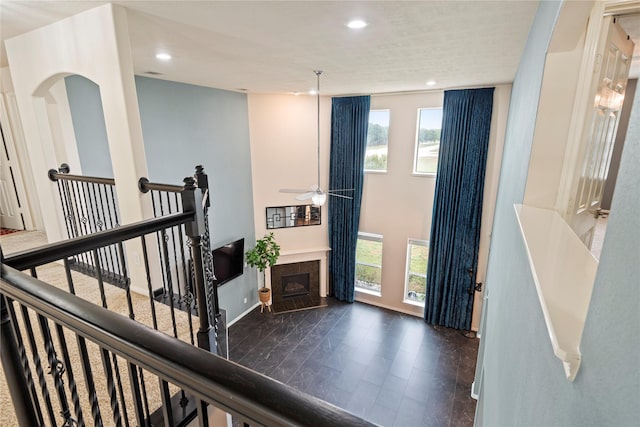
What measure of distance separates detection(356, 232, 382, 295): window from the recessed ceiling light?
5.73 metres

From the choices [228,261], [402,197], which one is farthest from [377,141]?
[228,261]

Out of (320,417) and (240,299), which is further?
(240,299)

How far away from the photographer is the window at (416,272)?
25.1ft

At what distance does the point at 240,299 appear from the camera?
7.80 m

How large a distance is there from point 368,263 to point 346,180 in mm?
2346

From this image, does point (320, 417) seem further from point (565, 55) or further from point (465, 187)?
point (465, 187)

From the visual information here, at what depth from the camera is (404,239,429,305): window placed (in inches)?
301

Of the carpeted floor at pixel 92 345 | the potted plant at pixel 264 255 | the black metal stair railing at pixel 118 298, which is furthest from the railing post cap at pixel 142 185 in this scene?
the potted plant at pixel 264 255

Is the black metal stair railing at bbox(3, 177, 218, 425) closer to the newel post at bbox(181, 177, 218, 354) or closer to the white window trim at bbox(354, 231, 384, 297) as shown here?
the newel post at bbox(181, 177, 218, 354)

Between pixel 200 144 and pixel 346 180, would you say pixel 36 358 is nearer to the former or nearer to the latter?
pixel 200 144

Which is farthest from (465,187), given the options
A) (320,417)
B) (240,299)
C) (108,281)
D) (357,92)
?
(320,417)

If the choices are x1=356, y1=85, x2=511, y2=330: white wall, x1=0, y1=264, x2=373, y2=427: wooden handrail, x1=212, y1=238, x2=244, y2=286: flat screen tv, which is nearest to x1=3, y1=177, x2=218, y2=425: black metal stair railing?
x1=0, y1=264, x2=373, y2=427: wooden handrail

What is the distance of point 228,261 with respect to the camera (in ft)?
23.9

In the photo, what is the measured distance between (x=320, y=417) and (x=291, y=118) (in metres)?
7.91
